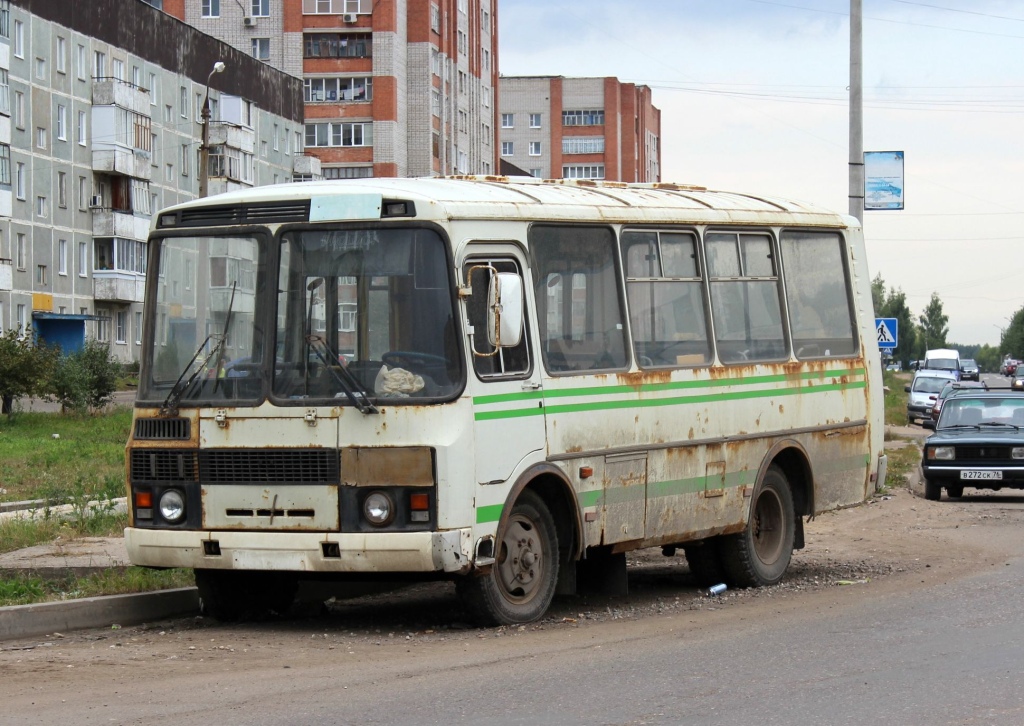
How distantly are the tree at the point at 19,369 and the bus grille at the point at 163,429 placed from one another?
95.8 feet

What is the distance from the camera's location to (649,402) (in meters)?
11.4

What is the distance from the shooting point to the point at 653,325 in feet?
38.4

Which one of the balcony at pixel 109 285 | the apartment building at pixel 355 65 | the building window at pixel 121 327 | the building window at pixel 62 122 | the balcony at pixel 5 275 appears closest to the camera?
the balcony at pixel 5 275

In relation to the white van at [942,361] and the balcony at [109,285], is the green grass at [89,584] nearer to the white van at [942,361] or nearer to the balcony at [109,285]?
the balcony at [109,285]

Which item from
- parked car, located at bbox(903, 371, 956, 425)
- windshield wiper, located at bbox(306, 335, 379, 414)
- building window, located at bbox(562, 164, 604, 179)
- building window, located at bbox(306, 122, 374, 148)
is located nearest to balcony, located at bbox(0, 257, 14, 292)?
parked car, located at bbox(903, 371, 956, 425)

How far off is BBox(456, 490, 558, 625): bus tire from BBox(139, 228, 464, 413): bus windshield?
3.80 feet

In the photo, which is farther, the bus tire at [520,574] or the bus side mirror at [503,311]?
the bus tire at [520,574]

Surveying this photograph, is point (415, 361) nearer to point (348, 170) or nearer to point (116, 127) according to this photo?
point (116, 127)

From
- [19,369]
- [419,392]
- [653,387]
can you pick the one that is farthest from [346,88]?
[419,392]

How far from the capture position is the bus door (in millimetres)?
9719

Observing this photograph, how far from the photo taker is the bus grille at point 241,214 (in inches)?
390

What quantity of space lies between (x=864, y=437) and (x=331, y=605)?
523 cm

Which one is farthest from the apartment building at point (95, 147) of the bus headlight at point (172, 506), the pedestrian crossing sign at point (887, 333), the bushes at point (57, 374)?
the bus headlight at point (172, 506)

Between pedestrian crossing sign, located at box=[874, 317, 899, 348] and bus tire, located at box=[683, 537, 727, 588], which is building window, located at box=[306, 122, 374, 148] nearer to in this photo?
pedestrian crossing sign, located at box=[874, 317, 899, 348]
